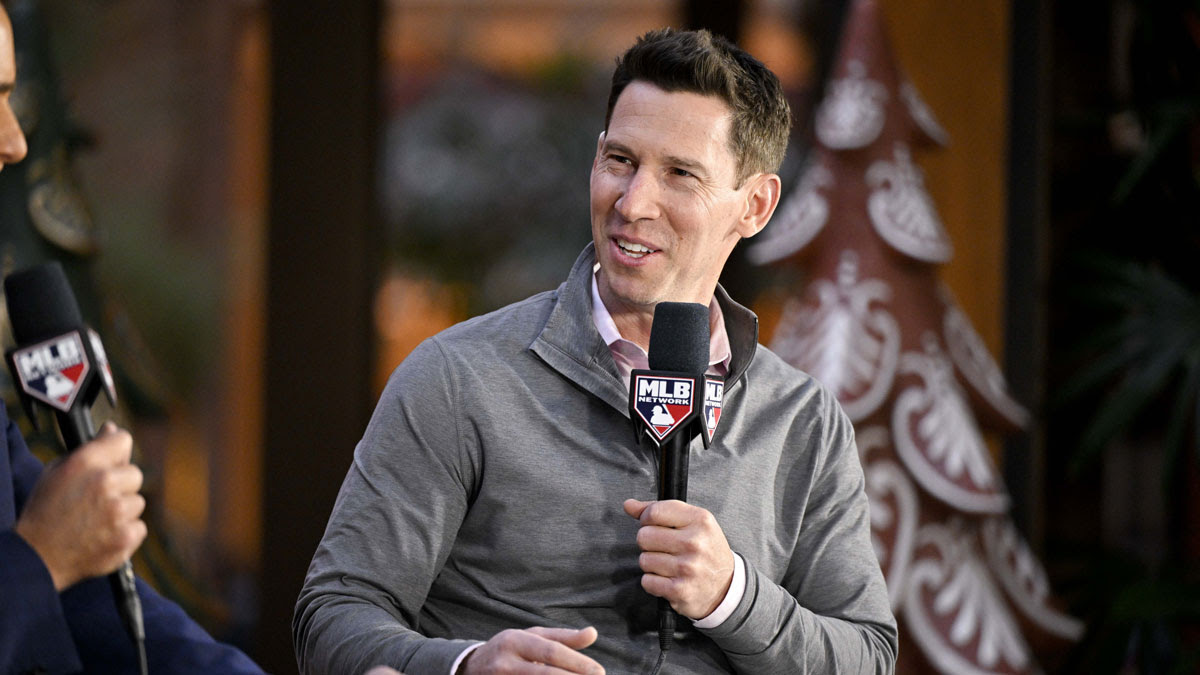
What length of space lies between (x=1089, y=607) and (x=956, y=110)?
1351 millimetres

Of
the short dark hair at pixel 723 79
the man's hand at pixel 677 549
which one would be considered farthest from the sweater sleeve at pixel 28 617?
the short dark hair at pixel 723 79

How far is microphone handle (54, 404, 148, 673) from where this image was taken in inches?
41.9

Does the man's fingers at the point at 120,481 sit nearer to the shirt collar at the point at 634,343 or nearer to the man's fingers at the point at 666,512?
the man's fingers at the point at 666,512

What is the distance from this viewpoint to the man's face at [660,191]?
1.62m

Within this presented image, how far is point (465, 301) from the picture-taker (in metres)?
3.91

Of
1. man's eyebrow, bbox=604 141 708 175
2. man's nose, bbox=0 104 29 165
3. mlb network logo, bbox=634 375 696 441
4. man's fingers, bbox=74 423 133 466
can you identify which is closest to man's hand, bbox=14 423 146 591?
man's fingers, bbox=74 423 133 466

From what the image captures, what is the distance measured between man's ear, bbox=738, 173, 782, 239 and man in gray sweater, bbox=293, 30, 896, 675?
1cm

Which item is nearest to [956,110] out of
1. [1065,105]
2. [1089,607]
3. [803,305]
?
[1065,105]

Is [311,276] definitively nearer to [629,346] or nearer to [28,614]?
[629,346]

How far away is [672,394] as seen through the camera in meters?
1.38

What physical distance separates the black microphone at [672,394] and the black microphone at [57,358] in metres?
0.55

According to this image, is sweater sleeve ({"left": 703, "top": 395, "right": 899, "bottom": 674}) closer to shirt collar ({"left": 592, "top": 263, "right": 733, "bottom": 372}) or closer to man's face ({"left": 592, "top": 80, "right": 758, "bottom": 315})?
shirt collar ({"left": 592, "top": 263, "right": 733, "bottom": 372})

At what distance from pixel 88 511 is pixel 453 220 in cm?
293

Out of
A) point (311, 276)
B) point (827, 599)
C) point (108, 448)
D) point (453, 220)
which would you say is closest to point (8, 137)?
point (108, 448)
